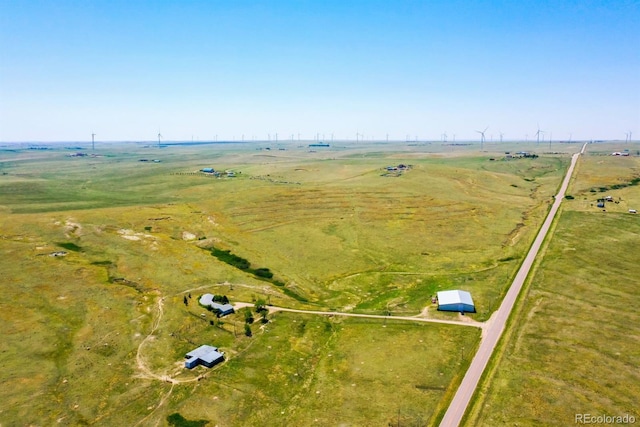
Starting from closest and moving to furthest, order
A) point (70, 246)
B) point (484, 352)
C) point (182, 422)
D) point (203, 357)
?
1. point (182, 422)
2. point (203, 357)
3. point (484, 352)
4. point (70, 246)

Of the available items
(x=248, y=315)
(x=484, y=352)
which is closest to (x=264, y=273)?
(x=248, y=315)

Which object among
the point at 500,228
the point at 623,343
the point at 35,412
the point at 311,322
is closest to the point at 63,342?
the point at 35,412

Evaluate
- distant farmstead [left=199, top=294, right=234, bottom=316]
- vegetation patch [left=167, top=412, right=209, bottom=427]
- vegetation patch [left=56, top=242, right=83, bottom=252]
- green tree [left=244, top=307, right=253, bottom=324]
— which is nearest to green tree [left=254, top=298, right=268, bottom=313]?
green tree [left=244, top=307, right=253, bottom=324]

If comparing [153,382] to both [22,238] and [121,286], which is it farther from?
[22,238]

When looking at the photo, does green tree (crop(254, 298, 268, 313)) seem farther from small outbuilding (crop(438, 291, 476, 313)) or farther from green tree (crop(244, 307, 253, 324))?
small outbuilding (crop(438, 291, 476, 313))

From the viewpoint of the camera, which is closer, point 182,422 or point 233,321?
point 182,422
